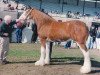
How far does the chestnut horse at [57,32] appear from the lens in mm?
13250

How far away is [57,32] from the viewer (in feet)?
45.4

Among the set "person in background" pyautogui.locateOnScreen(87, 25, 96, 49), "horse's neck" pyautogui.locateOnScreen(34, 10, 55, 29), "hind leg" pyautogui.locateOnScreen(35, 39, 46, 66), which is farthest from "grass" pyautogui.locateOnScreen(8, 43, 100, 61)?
"person in background" pyautogui.locateOnScreen(87, 25, 96, 49)

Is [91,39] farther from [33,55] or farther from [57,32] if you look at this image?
[57,32]

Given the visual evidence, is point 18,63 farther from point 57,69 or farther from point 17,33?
point 17,33

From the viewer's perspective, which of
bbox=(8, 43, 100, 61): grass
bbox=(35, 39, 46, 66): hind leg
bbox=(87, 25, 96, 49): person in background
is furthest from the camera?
bbox=(87, 25, 96, 49): person in background

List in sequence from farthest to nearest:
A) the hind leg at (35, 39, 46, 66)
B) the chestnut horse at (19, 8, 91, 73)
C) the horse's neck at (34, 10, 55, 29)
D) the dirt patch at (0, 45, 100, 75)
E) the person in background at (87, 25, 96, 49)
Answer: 1. the person in background at (87, 25, 96, 49)
2. the horse's neck at (34, 10, 55, 29)
3. the hind leg at (35, 39, 46, 66)
4. the chestnut horse at (19, 8, 91, 73)
5. the dirt patch at (0, 45, 100, 75)

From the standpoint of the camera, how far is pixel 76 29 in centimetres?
1330

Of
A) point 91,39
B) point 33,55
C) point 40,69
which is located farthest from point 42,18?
point 91,39

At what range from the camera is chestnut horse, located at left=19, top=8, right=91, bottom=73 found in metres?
13.2

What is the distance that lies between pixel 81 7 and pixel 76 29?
54984mm

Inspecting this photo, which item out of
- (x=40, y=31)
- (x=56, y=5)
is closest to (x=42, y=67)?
(x=40, y=31)

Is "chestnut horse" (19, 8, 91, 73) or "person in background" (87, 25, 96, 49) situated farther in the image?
"person in background" (87, 25, 96, 49)

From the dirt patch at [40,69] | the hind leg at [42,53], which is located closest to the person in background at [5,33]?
the dirt patch at [40,69]

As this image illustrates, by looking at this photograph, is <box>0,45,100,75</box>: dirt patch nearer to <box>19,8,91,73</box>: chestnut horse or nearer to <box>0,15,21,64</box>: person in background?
<box>19,8,91,73</box>: chestnut horse
